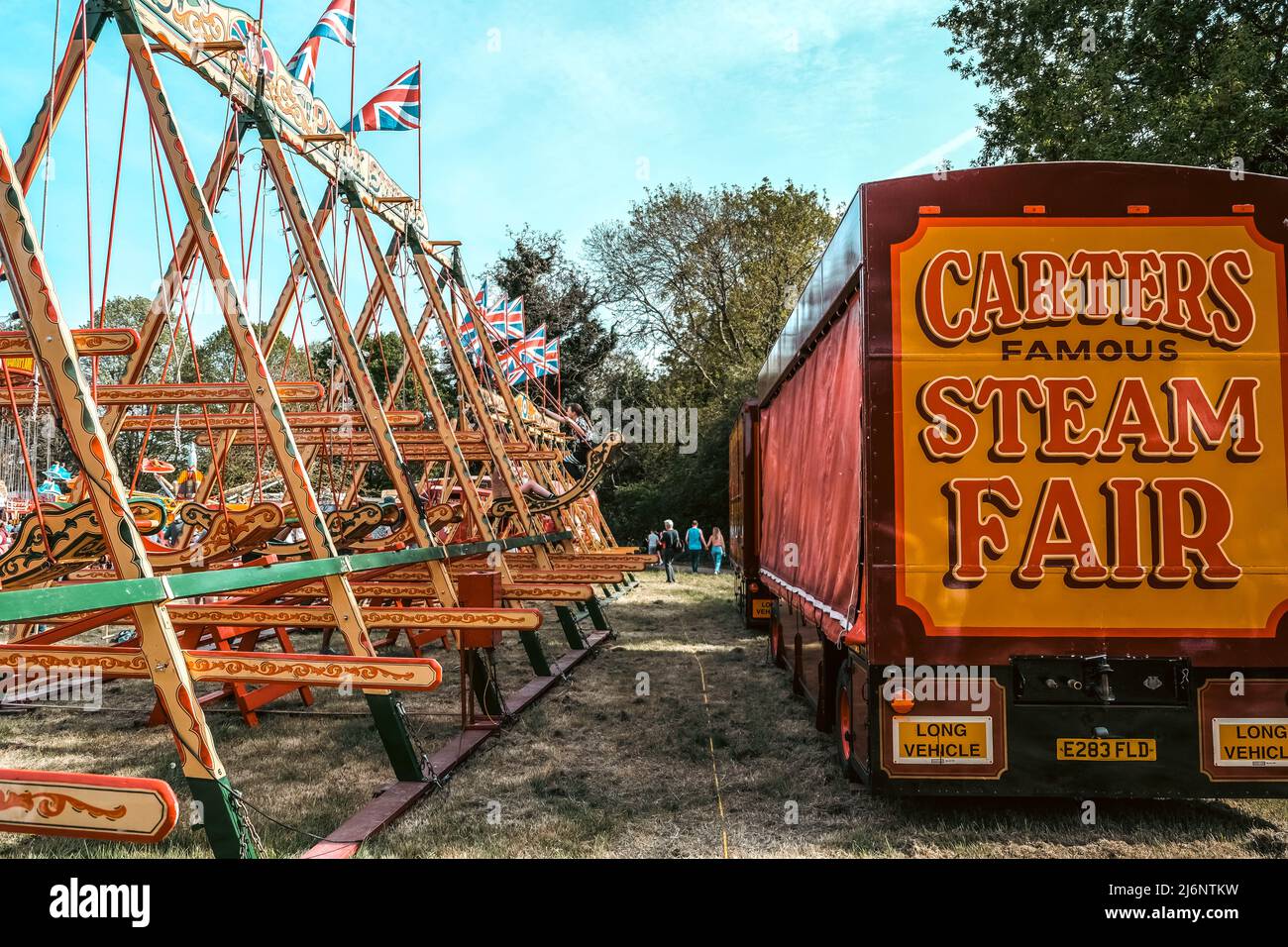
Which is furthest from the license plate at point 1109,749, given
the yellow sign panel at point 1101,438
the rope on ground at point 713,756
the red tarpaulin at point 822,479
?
the rope on ground at point 713,756

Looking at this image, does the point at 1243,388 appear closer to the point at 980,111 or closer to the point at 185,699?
the point at 185,699

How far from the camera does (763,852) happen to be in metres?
4.53

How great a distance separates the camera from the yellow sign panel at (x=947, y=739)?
468 cm

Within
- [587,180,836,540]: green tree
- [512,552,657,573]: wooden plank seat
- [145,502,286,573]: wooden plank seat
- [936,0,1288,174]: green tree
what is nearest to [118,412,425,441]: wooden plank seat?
[145,502,286,573]: wooden plank seat

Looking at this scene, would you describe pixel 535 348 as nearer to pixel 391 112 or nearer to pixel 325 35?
pixel 391 112

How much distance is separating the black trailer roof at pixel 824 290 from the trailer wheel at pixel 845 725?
2.27 metres

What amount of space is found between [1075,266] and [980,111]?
47.8 feet

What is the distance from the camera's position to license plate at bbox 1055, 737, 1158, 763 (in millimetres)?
4676

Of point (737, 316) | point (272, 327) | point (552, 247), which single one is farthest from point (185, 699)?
point (552, 247)

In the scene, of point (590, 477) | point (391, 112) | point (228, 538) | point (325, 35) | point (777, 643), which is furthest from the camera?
point (590, 477)

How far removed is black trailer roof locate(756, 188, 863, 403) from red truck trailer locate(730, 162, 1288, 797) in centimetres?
31

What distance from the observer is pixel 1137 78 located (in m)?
14.2

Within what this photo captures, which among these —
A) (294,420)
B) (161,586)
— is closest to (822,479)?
(294,420)

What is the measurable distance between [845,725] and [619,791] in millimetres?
1393
